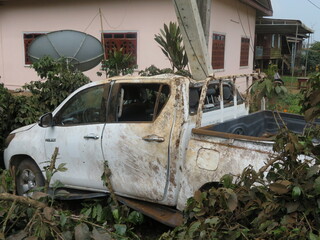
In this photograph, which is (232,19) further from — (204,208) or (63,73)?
(204,208)

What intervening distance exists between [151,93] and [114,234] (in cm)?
202

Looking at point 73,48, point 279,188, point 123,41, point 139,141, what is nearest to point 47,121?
point 139,141

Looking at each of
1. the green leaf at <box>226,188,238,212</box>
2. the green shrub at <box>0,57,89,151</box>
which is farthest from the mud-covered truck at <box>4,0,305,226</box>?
the green shrub at <box>0,57,89,151</box>

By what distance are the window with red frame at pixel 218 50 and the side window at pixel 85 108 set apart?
8.39 metres

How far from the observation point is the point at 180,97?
3.77m

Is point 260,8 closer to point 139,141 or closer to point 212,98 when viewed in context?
point 212,98

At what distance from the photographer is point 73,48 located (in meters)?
8.94

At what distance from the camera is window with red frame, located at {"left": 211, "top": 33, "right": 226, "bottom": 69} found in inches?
489

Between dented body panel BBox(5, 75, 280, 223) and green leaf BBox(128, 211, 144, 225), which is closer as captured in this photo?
dented body panel BBox(5, 75, 280, 223)

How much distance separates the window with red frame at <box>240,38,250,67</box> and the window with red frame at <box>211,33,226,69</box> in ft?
9.96

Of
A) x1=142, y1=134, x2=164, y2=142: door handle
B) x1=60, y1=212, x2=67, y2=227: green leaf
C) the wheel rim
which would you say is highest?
x1=142, y1=134, x2=164, y2=142: door handle

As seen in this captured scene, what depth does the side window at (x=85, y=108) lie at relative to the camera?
4.29 metres

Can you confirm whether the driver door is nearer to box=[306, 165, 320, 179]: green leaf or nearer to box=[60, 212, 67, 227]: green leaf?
box=[60, 212, 67, 227]: green leaf

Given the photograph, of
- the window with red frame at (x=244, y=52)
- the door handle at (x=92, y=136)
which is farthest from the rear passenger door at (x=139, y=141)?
the window with red frame at (x=244, y=52)
